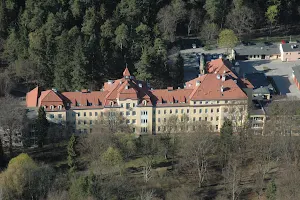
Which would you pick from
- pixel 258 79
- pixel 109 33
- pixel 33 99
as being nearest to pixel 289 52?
pixel 258 79

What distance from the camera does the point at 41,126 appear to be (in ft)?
201

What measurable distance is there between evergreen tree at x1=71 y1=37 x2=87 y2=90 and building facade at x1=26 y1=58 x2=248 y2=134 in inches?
220

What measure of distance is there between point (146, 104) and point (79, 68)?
39.8 ft

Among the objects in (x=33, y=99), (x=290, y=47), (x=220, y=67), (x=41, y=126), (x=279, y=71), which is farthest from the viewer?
(x=290, y=47)

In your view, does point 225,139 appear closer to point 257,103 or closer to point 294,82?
point 257,103

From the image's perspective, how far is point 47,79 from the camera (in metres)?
75.8

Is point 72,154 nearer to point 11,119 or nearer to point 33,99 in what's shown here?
point 11,119

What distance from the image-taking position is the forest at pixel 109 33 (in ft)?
241

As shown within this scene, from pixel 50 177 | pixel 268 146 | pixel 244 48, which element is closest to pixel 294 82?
pixel 244 48

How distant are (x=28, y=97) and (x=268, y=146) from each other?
100ft

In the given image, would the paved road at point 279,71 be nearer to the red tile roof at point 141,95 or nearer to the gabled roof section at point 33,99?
the red tile roof at point 141,95

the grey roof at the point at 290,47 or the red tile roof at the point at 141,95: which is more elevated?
the grey roof at the point at 290,47

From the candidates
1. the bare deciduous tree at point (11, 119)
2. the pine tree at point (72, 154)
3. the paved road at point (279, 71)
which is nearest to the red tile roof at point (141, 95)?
the bare deciduous tree at point (11, 119)

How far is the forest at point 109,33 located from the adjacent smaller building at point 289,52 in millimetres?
9877
